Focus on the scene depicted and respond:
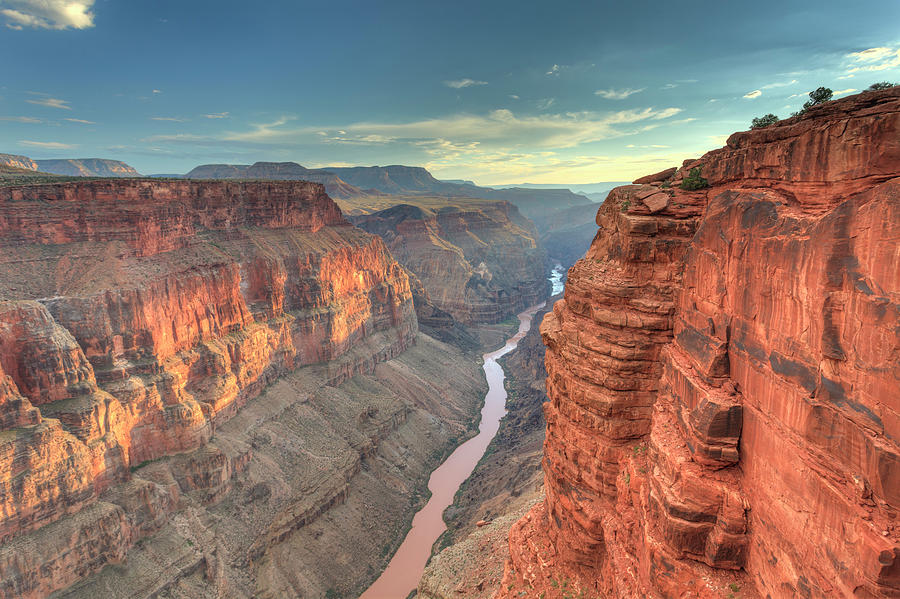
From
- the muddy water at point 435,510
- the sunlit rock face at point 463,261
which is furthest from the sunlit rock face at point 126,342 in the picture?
the sunlit rock face at point 463,261

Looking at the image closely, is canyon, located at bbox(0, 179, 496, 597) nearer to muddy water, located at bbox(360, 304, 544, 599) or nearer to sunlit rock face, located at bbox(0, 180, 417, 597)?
sunlit rock face, located at bbox(0, 180, 417, 597)

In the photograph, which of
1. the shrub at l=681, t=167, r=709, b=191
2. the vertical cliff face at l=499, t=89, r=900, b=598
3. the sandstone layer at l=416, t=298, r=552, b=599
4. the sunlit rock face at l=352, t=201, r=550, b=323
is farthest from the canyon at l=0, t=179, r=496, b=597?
the sunlit rock face at l=352, t=201, r=550, b=323

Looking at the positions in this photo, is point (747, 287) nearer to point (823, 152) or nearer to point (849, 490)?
point (823, 152)

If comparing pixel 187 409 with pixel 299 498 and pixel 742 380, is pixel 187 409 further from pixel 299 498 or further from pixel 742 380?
pixel 742 380

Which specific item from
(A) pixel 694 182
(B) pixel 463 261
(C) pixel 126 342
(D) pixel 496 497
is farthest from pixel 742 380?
(B) pixel 463 261

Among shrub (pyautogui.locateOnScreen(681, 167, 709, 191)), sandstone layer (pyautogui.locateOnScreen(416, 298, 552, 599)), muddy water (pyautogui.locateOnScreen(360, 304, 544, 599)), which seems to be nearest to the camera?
shrub (pyautogui.locateOnScreen(681, 167, 709, 191))

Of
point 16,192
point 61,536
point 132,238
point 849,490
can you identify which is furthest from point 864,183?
point 16,192
